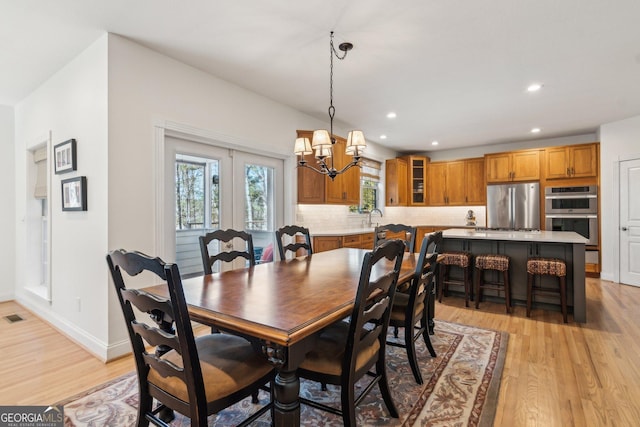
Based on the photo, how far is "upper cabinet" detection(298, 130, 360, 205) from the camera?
4.57 metres

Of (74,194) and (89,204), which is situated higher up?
(74,194)

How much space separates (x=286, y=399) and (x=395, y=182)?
6.24 metres

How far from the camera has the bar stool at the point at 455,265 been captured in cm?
400

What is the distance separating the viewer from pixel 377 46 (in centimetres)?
280

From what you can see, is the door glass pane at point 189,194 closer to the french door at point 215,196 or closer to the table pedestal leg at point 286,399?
the french door at point 215,196

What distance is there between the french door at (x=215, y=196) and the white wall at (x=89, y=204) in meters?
0.59

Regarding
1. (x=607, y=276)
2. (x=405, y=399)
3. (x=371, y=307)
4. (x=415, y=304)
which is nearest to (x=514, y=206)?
(x=607, y=276)

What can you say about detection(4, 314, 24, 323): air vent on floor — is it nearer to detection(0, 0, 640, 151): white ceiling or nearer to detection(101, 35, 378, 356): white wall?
detection(101, 35, 378, 356): white wall

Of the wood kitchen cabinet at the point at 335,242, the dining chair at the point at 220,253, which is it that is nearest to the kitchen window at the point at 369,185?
the wood kitchen cabinet at the point at 335,242

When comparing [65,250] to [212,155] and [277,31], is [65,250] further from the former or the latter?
[277,31]

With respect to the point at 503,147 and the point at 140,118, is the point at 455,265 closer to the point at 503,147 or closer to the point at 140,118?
the point at 503,147

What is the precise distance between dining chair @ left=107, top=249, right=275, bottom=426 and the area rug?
0.55m

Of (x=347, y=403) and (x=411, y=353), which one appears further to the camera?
(x=411, y=353)

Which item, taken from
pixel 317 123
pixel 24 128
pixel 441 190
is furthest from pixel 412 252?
pixel 24 128
